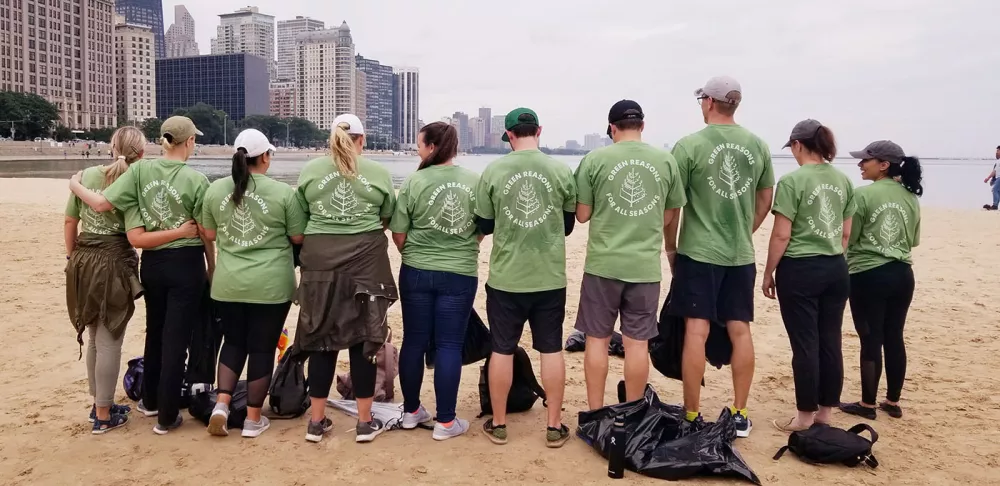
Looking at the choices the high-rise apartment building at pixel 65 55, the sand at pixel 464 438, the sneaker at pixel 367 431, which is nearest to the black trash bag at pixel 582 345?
the sand at pixel 464 438

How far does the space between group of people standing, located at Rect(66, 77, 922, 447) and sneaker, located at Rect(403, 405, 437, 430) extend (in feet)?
0.04

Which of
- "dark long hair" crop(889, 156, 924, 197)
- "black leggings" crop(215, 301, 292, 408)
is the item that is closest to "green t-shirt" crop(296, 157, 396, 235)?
"black leggings" crop(215, 301, 292, 408)

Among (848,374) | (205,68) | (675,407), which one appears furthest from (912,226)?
(205,68)

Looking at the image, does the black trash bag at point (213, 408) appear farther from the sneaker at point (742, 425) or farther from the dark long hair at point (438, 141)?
the sneaker at point (742, 425)

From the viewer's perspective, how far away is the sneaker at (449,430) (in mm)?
4234

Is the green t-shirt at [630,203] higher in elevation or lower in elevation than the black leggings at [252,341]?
higher

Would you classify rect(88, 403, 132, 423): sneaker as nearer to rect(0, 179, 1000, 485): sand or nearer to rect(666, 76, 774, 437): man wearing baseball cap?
rect(0, 179, 1000, 485): sand

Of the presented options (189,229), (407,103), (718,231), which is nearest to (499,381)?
(718,231)

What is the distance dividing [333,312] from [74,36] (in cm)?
15216

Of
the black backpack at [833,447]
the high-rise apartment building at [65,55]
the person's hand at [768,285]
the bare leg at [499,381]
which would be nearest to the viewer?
the black backpack at [833,447]

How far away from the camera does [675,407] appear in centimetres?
439

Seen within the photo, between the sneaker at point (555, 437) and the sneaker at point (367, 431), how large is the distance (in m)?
1.02

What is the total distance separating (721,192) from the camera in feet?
13.6

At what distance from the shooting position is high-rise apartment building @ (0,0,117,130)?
11869 centimetres
